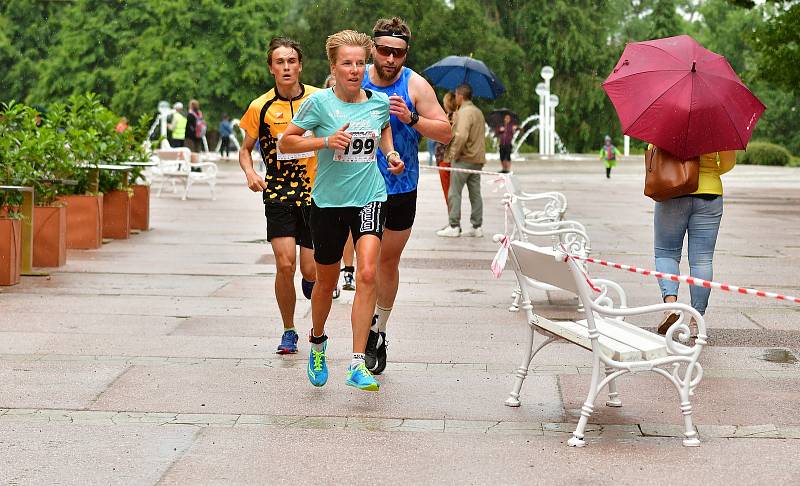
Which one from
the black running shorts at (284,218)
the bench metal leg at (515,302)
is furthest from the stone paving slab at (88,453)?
the bench metal leg at (515,302)

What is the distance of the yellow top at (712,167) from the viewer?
8547mm

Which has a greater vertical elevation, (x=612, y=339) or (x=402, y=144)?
(x=402, y=144)

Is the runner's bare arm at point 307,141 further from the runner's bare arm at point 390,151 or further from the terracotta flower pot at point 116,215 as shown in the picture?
the terracotta flower pot at point 116,215

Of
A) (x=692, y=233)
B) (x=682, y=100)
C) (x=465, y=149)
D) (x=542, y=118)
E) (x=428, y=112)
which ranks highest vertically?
(x=682, y=100)

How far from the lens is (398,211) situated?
7.33 m

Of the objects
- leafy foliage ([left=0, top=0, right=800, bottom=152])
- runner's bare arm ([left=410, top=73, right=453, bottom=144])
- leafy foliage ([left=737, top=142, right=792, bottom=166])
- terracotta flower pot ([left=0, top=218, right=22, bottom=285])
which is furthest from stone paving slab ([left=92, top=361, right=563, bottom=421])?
leafy foliage ([left=737, top=142, right=792, bottom=166])

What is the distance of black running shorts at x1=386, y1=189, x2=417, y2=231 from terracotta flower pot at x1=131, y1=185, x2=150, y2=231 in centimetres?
975

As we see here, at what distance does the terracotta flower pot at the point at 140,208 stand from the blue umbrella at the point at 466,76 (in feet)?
14.0

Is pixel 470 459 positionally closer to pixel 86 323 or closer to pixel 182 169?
pixel 86 323

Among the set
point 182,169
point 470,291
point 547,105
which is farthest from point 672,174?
point 547,105

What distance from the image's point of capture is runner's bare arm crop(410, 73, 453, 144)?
7043 mm

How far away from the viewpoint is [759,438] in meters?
6.02

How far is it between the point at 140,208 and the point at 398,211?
990cm

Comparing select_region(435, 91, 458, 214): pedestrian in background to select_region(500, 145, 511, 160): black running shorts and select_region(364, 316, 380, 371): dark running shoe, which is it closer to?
select_region(364, 316, 380, 371): dark running shoe
